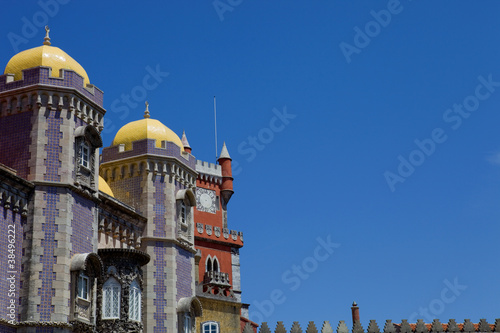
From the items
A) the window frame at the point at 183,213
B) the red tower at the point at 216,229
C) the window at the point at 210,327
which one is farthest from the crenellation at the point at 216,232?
the window frame at the point at 183,213

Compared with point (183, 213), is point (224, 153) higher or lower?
higher

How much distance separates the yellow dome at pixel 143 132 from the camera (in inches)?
1516

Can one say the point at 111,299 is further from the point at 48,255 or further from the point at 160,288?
the point at 160,288

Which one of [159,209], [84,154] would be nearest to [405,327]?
[159,209]

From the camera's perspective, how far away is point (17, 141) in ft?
96.1

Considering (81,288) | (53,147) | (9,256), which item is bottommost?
(81,288)

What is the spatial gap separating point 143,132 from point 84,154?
A: 7.86m

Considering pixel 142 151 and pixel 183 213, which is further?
pixel 183 213

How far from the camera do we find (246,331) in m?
43.5

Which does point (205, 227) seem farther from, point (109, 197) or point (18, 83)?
point (18, 83)

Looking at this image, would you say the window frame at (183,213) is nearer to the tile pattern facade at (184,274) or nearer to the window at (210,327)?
the tile pattern facade at (184,274)

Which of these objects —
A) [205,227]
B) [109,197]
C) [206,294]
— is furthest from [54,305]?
[205,227]

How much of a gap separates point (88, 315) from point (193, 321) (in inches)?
371

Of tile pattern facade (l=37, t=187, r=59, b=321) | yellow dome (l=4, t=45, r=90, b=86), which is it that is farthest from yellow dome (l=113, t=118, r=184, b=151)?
tile pattern facade (l=37, t=187, r=59, b=321)
